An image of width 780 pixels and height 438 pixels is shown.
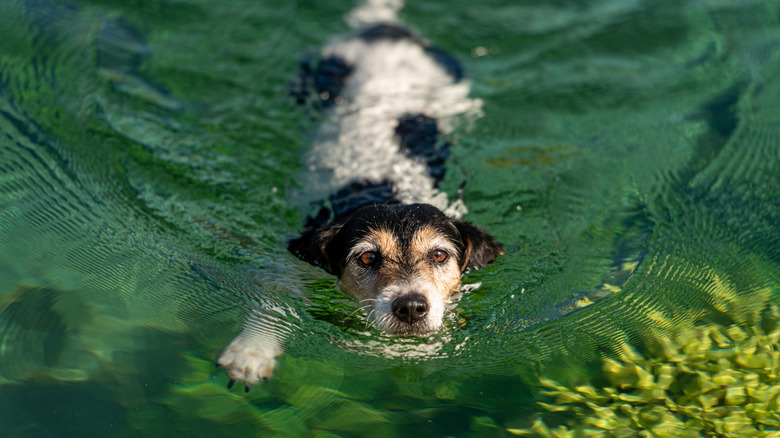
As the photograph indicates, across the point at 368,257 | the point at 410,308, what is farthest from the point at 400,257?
the point at 410,308

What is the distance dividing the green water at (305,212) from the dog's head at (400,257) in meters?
0.19

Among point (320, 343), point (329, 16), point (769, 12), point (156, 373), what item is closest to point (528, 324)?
point (320, 343)

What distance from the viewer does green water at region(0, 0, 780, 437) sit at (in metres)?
3.72

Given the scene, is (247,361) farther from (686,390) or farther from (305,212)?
(686,390)

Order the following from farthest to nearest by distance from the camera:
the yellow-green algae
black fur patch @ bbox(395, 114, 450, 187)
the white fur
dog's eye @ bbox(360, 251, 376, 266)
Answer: black fur patch @ bbox(395, 114, 450, 187), the white fur, dog's eye @ bbox(360, 251, 376, 266), the yellow-green algae

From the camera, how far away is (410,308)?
3975mm

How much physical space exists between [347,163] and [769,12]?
5.77m

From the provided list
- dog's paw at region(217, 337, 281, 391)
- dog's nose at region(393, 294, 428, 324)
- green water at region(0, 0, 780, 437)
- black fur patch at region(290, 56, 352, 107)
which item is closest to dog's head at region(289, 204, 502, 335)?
dog's nose at region(393, 294, 428, 324)

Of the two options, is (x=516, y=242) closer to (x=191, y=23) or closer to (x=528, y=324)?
(x=528, y=324)

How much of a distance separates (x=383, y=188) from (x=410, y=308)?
1.79 m

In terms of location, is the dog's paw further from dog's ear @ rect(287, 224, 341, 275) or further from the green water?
dog's ear @ rect(287, 224, 341, 275)

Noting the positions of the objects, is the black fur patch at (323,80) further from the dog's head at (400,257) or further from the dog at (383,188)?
the dog's head at (400,257)

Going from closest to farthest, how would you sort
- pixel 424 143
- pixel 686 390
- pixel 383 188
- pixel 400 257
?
pixel 686 390
pixel 400 257
pixel 383 188
pixel 424 143

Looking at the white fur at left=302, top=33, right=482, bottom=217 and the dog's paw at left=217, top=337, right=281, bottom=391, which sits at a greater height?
the white fur at left=302, top=33, right=482, bottom=217
